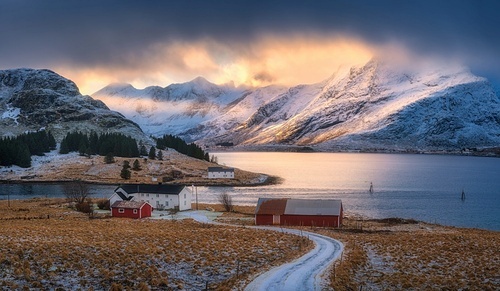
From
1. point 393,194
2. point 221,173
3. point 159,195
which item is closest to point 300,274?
point 159,195

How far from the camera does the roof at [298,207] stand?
2511 inches

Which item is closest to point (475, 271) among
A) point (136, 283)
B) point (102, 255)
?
point (136, 283)

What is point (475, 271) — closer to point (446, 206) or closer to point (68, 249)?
point (68, 249)

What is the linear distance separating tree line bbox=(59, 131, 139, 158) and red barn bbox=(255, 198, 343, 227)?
121 metres

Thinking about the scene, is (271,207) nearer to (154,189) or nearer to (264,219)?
(264,219)

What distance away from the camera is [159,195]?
83.2 metres

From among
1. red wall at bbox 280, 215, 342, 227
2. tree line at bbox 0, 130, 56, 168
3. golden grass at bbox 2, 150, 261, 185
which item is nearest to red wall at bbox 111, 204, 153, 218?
red wall at bbox 280, 215, 342, 227

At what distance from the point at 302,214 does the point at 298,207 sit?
1.83 m

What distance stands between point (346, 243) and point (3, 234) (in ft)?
93.3

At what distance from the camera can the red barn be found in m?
62.9

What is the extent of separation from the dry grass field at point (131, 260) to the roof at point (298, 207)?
79.9 feet

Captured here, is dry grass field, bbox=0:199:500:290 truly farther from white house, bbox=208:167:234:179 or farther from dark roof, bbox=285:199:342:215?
white house, bbox=208:167:234:179

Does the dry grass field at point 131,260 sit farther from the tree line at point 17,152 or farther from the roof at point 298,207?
the tree line at point 17,152

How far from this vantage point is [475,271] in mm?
29000
